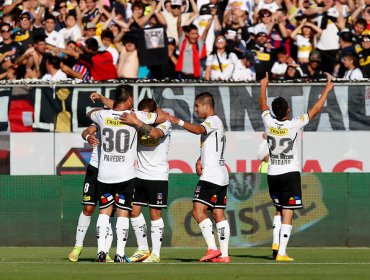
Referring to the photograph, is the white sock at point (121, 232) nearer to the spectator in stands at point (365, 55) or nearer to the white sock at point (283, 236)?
the white sock at point (283, 236)

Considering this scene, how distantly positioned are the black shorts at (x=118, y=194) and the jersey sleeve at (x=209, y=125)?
1.25 metres

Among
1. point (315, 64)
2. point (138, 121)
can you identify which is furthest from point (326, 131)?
point (138, 121)

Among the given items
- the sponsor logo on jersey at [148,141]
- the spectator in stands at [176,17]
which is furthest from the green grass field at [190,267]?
the spectator in stands at [176,17]

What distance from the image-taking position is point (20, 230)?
21.1 m

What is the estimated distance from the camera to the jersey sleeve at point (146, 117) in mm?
15773

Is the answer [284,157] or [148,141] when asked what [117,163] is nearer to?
[148,141]

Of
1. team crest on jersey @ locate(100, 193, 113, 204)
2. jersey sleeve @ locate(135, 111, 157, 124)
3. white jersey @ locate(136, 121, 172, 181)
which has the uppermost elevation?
jersey sleeve @ locate(135, 111, 157, 124)

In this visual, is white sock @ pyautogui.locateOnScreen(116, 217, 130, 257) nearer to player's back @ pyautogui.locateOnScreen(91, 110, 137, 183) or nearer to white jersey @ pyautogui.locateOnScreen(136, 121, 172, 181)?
player's back @ pyautogui.locateOnScreen(91, 110, 137, 183)

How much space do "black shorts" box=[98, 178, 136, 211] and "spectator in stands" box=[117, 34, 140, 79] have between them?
25.3ft

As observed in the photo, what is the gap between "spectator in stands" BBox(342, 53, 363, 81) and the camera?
22.5 m

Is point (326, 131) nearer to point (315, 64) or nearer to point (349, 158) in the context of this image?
point (349, 158)

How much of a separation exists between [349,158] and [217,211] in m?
5.92

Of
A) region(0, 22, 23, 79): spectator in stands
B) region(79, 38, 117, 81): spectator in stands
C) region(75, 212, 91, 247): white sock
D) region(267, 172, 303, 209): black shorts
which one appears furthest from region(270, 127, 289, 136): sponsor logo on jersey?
region(0, 22, 23, 79): spectator in stands

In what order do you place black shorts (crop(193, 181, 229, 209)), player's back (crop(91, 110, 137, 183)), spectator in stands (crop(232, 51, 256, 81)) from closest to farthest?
player's back (crop(91, 110, 137, 183)), black shorts (crop(193, 181, 229, 209)), spectator in stands (crop(232, 51, 256, 81))
